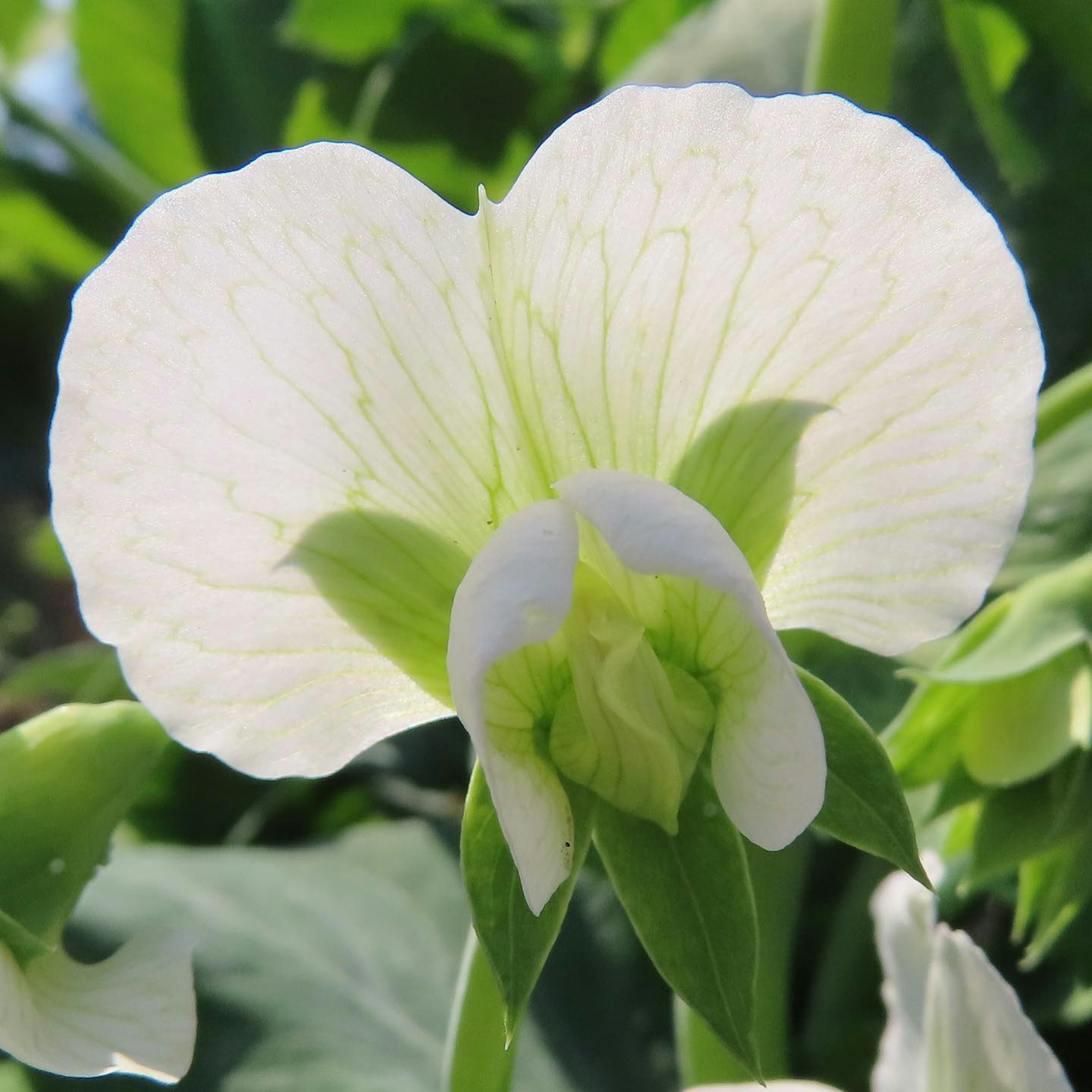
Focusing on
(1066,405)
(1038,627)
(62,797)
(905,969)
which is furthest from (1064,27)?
(62,797)

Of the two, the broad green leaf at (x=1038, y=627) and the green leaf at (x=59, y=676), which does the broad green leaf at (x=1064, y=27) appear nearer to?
the broad green leaf at (x=1038, y=627)

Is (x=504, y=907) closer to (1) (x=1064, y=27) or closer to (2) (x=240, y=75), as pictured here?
(1) (x=1064, y=27)

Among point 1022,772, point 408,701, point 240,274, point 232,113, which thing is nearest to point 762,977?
point 1022,772

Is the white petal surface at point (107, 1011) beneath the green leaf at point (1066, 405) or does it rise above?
beneath

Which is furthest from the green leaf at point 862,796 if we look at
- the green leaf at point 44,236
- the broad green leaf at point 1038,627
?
the green leaf at point 44,236

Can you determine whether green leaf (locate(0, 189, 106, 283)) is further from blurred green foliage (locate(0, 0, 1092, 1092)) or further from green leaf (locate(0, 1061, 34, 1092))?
green leaf (locate(0, 1061, 34, 1092))

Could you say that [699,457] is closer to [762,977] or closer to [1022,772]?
[1022,772]

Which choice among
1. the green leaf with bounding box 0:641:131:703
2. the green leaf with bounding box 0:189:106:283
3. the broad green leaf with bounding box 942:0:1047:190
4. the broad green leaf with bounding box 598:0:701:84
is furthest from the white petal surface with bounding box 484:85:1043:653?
the green leaf with bounding box 0:189:106:283
